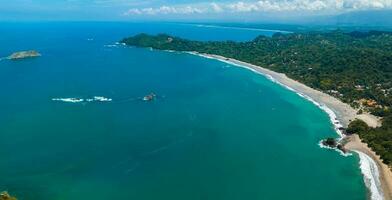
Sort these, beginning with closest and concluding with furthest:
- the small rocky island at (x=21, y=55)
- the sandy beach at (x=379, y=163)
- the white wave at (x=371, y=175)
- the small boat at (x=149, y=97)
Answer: the white wave at (x=371, y=175)
the sandy beach at (x=379, y=163)
the small boat at (x=149, y=97)
the small rocky island at (x=21, y=55)

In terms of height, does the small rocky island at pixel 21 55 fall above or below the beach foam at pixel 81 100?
below

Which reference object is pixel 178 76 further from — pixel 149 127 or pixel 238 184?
pixel 238 184

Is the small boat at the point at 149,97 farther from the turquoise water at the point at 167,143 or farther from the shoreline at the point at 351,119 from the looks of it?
the shoreline at the point at 351,119

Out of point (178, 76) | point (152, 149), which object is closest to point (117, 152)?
point (152, 149)

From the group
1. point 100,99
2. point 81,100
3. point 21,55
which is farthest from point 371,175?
point 21,55

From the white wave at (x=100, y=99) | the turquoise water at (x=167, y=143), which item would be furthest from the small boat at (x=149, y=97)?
the white wave at (x=100, y=99)

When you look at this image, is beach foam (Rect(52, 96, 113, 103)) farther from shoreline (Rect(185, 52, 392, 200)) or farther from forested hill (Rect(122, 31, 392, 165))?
forested hill (Rect(122, 31, 392, 165))

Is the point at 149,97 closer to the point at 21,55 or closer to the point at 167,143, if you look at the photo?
the point at 167,143
